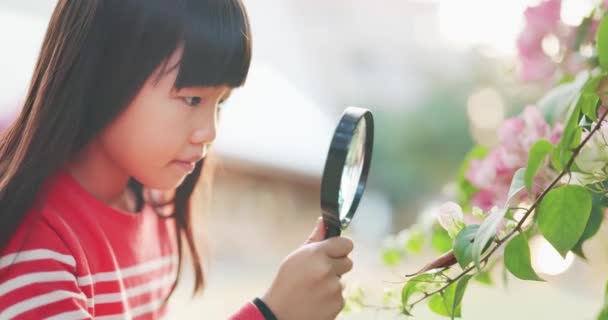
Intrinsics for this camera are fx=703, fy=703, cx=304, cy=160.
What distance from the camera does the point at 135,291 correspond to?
71 centimetres

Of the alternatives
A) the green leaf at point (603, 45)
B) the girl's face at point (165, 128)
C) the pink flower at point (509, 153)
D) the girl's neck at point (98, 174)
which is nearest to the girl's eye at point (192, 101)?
the girl's face at point (165, 128)

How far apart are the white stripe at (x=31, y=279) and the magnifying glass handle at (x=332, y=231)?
0.67ft

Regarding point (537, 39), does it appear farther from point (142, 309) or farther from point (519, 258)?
point (142, 309)

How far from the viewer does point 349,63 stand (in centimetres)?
577

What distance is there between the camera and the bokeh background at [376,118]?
1013 millimetres

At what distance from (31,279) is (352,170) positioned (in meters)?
0.25

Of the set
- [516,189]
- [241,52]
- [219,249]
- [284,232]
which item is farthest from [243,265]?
[516,189]

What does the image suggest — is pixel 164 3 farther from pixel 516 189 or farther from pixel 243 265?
pixel 243 265

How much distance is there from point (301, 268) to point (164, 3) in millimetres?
241

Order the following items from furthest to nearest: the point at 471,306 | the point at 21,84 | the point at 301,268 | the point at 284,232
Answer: the point at 284,232
the point at 21,84
the point at 471,306
the point at 301,268

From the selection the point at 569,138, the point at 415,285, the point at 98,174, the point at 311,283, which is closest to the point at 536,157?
the point at 569,138

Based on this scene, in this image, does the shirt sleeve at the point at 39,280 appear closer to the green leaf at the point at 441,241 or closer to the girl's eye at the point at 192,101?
the girl's eye at the point at 192,101

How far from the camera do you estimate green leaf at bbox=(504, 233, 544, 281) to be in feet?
1.12

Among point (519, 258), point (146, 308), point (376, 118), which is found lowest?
point (376, 118)
